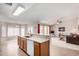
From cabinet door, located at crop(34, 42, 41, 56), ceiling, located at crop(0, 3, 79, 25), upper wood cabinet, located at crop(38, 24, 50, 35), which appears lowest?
cabinet door, located at crop(34, 42, 41, 56)

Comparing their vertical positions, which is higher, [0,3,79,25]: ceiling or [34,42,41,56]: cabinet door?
[0,3,79,25]: ceiling

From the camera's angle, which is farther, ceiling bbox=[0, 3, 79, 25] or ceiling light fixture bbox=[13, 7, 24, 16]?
ceiling light fixture bbox=[13, 7, 24, 16]

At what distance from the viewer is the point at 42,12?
141cm

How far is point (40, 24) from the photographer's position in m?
1.42

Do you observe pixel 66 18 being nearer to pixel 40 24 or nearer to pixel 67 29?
pixel 67 29

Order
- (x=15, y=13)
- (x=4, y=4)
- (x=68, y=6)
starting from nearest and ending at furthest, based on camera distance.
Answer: (x=68, y=6) < (x=4, y=4) < (x=15, y=13)

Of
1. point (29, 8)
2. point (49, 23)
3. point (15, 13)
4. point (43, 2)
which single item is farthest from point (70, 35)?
point (15, 13)

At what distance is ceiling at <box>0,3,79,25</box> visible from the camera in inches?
50.5

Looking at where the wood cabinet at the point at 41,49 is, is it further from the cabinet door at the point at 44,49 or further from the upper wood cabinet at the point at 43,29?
the upper wood cabinet at the point at 43,29

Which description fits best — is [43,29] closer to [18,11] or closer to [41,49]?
[41,49]

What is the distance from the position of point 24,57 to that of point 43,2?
1.08m

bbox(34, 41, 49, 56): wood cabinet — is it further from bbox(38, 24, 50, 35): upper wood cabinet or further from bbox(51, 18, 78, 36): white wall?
bbox(51, 18, 78, 36): white wall

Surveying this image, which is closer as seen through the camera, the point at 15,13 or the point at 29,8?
the point at 29,8

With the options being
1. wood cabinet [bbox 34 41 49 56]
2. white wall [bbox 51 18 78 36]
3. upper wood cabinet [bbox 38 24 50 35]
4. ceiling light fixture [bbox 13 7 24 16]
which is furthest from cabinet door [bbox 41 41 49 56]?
ceiling light fixture [bbox 13 7 24 16]
